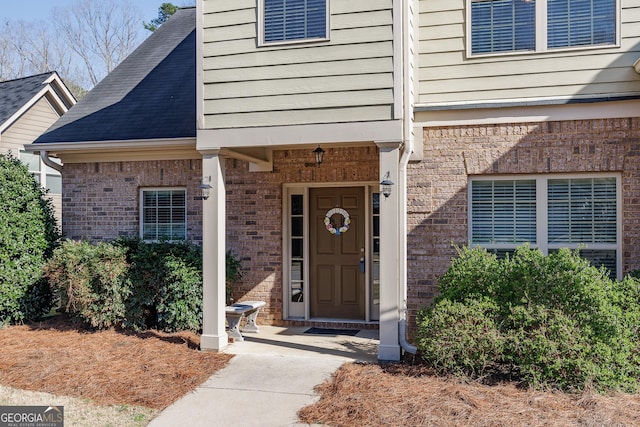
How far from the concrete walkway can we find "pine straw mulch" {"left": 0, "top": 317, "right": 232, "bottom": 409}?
0.24 m

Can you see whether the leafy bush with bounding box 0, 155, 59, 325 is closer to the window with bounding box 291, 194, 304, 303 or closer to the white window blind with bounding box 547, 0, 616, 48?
the window with bounding box 291, 194, 304, 303

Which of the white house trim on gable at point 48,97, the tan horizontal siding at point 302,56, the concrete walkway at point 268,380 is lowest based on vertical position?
the concrete walkway at point 268,380

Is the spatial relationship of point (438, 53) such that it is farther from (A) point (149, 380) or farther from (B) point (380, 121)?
(A) point (149, 380)

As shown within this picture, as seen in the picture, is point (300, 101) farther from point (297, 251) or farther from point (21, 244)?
point (21, 244)

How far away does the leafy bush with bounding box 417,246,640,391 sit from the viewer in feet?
17.1

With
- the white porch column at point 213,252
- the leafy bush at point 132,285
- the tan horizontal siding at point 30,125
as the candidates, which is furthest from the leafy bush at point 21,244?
the tan horizontal siding at point 30,125

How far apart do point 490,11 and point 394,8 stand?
5.21ft

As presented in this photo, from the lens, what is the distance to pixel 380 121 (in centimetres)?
628

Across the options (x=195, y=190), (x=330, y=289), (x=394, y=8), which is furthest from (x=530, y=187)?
(x=195, y=190)

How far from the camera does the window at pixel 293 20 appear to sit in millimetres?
6613

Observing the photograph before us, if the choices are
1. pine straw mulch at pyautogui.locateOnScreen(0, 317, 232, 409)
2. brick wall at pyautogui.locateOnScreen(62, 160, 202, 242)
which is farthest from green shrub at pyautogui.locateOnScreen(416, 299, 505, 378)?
brick wall at pyautogui.locateOnScreen(62, 160, 202, 242)

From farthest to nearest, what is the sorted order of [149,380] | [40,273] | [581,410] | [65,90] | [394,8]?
[65,90]
[40,273]
[394,8]
[149,380]
[581,410]

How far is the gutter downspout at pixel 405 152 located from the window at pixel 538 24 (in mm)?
921

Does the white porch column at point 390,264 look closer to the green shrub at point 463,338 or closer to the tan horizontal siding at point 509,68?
the green shrub at point 463,338
